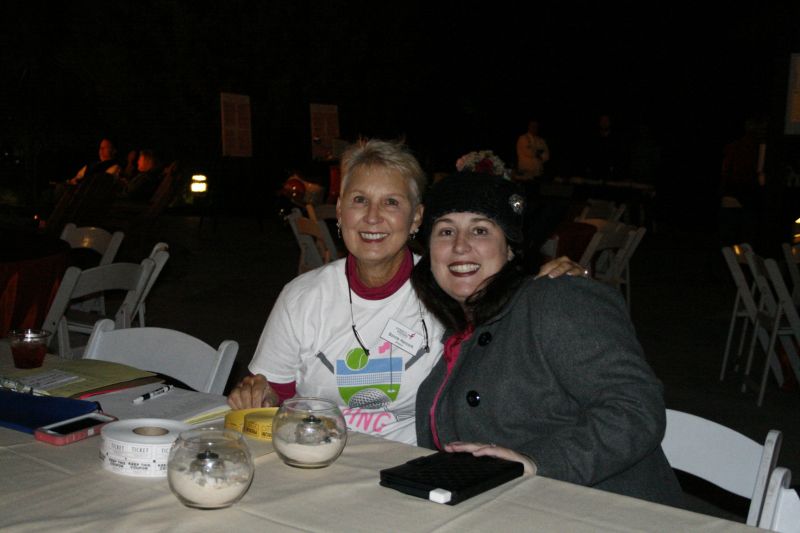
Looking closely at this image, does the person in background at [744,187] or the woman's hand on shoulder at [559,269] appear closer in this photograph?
the woman's hand on shoulder at [559,269]

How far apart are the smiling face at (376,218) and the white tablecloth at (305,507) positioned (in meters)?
0.98

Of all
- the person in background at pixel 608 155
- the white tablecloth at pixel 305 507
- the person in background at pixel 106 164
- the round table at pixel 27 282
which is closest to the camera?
the white tablecloth at pixel 305 507

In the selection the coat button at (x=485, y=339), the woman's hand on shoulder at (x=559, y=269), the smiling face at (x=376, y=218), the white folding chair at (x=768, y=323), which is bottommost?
the white folding chair at (x=768, y=323)

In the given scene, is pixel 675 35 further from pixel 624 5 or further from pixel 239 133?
pixel 239 133

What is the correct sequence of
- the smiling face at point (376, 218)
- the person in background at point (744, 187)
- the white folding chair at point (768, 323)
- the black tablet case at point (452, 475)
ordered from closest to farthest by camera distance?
the black tablet case at point (452, 475) < the smiling face at point (376, 218) < the white folding chair at point (768, 323) < the person in background at point (744, 187)

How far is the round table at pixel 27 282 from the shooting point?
13.6 feet

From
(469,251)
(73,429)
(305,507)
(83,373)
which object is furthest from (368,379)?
(305,507)

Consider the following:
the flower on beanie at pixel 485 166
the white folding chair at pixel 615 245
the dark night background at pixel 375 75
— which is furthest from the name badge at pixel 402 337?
the dark night background at pixel 375 75

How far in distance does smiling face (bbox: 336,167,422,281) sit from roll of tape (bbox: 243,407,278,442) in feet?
2.57

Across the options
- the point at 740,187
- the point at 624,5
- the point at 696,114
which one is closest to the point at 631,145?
the point at 696,114

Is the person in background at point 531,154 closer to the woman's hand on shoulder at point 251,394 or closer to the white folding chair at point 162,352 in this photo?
the white folding chair at point 162,352

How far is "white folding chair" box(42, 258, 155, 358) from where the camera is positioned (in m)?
3.73

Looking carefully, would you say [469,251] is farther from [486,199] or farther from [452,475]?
[452,475]

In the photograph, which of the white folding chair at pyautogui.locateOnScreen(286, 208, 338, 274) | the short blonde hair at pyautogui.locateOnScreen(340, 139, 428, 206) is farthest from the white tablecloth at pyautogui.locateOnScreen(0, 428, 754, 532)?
the white folding chair at pyautogui.locateOnScreen(286, 208, 338, 274)
